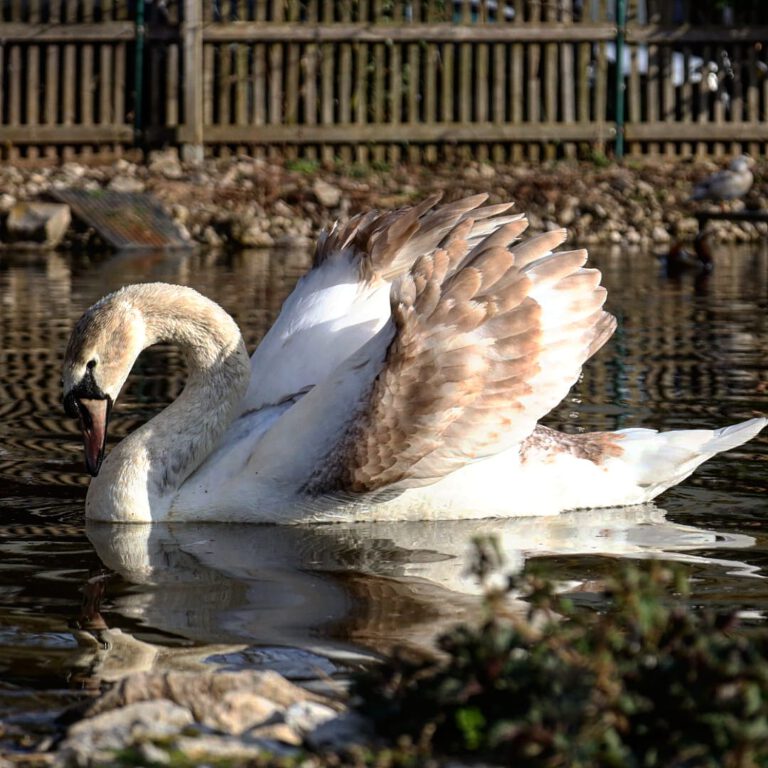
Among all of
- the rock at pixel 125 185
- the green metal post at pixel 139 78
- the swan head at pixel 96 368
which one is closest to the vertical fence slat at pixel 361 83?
the green metal post at pixel 139 78

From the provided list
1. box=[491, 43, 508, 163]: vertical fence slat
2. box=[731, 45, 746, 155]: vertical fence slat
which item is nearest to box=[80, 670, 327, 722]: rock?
box=[491, 43, 508, 163]: vertical fence slat

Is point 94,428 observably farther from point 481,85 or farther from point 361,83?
point 481,85

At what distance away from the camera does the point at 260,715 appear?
3539 millimetres

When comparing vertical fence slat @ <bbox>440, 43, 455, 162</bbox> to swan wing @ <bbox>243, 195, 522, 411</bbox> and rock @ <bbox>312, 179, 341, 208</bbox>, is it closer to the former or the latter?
rock @ <bbox>312, 179, 341, 208</bbox>

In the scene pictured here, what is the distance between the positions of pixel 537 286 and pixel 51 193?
41.6ft

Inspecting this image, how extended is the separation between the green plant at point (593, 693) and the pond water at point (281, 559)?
0.96 m

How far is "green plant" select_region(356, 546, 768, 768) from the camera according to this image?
3.01 meters

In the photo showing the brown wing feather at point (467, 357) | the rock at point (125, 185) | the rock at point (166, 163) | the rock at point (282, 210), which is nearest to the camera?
the brown wing feather at point (467, 357)

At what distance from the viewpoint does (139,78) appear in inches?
786

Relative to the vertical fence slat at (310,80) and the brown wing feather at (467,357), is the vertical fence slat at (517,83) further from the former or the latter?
the brown wing feather at (467,357)

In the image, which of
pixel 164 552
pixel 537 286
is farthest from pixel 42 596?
pixel 537 286

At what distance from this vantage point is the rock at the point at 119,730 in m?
3.35

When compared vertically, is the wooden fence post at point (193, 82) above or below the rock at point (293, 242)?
above

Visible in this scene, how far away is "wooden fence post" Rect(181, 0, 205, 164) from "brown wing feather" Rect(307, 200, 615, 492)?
14.0m
